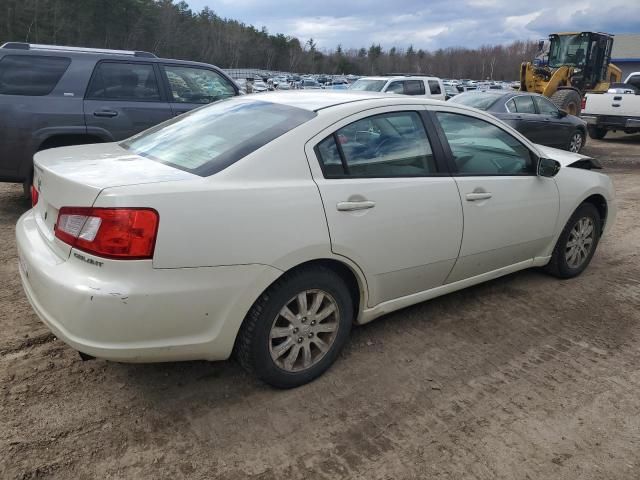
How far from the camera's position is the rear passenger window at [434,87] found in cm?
1385

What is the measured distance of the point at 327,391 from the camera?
2951mm

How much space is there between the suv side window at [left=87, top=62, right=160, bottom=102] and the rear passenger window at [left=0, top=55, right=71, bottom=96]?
356 millimetres

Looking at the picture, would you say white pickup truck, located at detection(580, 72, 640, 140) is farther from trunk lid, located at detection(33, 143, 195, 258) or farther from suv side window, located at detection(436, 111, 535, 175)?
trunk lid, located at detection(33, 143, 195, 258)

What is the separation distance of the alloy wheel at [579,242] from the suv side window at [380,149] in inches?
75.1

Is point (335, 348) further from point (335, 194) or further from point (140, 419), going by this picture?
point (140, 419)

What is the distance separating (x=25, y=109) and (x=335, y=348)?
4461 millimetres

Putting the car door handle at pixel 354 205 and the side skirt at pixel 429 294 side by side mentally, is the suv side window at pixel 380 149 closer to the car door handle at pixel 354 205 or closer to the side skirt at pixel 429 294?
the car door handle at pixel 354 205

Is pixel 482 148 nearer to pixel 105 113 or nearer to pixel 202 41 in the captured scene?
pixel 105 113

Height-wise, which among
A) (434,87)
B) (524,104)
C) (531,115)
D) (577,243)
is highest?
(434,87)

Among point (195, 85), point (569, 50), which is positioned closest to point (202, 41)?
point (569, 50)

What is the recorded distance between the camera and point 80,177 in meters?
2.55

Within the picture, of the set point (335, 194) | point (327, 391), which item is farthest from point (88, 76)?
point (327, 391)

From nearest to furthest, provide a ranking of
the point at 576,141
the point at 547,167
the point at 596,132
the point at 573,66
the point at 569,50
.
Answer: the point at 547,167, the point at 576,141, the point at 596,132, the point at 573,66, the point at 569,50

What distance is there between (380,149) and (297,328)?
46.5 inches
